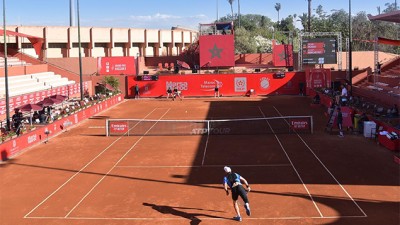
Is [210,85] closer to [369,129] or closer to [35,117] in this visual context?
[35,117]

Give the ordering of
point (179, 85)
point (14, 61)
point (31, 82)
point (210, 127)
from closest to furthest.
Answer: point (210, 127) < point (31, 82) < point (14, 61) < point (179, 85)

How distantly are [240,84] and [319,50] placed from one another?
10.2m

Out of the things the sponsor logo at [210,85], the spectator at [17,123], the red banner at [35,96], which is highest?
the sponsor logo at [210,85]

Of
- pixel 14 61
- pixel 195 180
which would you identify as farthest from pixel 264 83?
pixel 195 180

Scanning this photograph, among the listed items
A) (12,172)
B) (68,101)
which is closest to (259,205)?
(12,172)

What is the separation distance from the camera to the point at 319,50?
5191cm

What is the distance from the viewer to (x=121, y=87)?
53.6 m

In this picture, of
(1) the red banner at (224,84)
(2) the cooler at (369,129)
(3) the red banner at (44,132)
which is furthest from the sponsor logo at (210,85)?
(2) the cooler at (369,129)

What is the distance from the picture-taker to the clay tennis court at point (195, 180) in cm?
1409

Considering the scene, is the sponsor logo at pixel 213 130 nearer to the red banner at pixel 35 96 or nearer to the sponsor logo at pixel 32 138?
the sponsor logo at pixel 32 138

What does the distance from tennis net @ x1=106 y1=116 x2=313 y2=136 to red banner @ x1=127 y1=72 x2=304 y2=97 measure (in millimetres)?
22582

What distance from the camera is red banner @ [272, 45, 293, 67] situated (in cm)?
6594

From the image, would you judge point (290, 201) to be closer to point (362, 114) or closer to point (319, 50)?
point (362, 114)

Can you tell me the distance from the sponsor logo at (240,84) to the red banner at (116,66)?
13.8 meters
